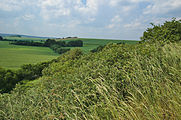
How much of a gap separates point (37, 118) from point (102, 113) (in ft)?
4.39

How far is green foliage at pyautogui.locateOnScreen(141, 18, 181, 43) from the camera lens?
8363mm

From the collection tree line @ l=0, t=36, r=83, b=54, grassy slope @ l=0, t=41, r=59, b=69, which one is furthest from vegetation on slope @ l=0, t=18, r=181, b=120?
tree line @ l=0, t=36, r=83, b=54

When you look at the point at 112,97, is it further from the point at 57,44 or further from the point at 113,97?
the point at 57,44

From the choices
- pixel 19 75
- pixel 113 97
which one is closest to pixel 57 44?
pixel 19 75

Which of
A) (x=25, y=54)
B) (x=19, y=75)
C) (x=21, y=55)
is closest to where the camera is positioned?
(x=19, y=75)

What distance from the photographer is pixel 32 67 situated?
44.8 ft

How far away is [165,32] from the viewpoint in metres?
8.49

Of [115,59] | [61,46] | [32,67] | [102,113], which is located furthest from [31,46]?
[102,113]

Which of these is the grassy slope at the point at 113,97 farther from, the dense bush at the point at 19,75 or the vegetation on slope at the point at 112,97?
the dense bush at the point at 19,75

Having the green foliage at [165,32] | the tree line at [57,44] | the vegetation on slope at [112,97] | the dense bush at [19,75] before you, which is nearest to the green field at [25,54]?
the tree line at [57,44]

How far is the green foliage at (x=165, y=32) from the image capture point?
8.36 m

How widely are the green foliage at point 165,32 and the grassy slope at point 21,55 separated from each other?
11.6m

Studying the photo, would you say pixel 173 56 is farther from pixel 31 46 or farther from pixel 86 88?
pixel 31 46

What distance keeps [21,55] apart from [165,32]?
57.0 ft
